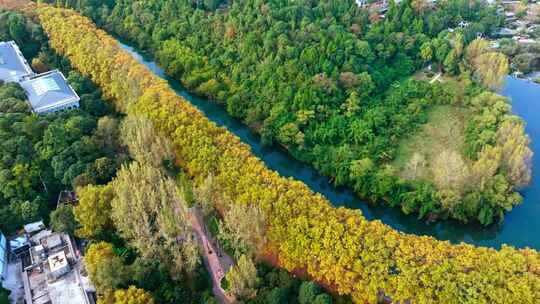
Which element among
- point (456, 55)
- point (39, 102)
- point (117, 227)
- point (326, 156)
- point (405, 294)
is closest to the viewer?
point (405, 294)

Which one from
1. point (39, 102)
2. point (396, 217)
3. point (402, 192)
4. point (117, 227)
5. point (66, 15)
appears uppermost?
point (66, 15)

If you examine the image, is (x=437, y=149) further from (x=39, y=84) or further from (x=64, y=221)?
(x=39, y=84)

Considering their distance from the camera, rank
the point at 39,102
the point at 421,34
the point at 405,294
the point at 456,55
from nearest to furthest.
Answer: the point at 405,294
the point at 39,102
the point at 456,55
the point at 421,34

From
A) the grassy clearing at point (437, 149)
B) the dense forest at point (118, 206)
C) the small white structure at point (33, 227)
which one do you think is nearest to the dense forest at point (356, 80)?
the grassy clearing at point (437, 149)

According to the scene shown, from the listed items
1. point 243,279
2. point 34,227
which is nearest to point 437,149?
point 243,279

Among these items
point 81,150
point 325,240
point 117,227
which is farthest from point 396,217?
point 81,150

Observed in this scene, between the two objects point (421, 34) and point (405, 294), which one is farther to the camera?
point (421, 34)

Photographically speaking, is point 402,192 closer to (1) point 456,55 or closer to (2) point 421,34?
(1) point 456,55
